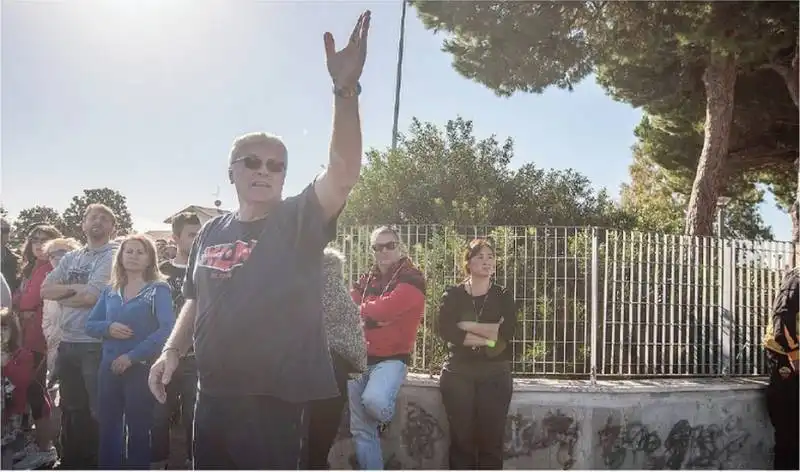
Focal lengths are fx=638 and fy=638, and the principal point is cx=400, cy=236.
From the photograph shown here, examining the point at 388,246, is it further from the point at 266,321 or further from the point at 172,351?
the point at 266,321

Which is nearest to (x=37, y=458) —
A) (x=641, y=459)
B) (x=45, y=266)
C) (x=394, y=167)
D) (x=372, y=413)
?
(x=45, y=266)

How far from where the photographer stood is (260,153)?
2.50m

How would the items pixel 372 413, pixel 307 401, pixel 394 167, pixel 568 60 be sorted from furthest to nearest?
pixel 394 167
pixel 568 60
pixel 372 413
pixel 307 401

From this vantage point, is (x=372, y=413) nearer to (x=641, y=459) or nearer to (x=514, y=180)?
(x=641, y=459)

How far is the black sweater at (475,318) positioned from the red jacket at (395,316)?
0.22m

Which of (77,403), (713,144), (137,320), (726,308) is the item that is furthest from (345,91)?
(713,144)

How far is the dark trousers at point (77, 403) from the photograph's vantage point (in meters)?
4.60

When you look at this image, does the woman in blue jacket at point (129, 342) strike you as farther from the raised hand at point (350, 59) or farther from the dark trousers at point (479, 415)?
the raised hand at point (350, 59)

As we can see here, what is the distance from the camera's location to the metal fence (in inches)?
211

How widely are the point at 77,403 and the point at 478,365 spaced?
2911 mm

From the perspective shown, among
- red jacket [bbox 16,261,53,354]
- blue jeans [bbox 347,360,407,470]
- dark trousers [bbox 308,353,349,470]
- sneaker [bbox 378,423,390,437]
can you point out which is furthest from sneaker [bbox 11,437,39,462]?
sneaker [bbox 378,423,390,437]

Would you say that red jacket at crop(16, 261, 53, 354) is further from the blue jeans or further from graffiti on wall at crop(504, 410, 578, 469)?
graffiti on wall at crop(504, 410, 578, 469)

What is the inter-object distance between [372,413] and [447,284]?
1545 mm

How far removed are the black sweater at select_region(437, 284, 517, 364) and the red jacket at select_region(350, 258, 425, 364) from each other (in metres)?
0.22
